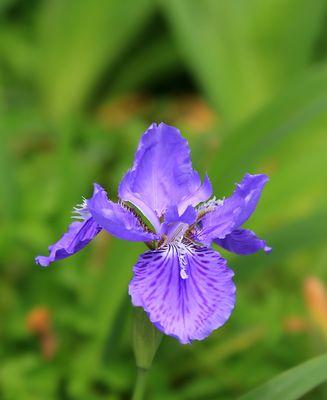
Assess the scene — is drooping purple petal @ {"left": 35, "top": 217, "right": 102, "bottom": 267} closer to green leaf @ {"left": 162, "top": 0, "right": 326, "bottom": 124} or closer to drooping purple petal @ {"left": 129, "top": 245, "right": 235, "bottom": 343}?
drooping purple petal @ {"left": 129, "top": 245, "right": 235, "bottom": 343}

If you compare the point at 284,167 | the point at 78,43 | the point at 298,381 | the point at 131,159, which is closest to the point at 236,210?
the point at 298,381

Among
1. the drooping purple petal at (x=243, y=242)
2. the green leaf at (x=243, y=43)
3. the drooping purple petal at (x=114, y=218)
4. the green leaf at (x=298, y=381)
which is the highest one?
the green leaf at (x=243, y=43)

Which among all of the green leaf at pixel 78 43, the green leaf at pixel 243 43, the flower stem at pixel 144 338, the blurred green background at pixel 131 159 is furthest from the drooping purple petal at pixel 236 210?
the green leaf at pixel 78 43

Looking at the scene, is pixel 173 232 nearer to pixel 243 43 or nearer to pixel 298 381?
pixel 298 381

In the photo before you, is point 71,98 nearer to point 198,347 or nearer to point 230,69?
point 230,69

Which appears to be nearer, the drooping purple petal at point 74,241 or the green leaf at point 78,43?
the drooping purple petal at point 74,241

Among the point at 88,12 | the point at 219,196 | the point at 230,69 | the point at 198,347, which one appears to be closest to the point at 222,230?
the point at 219,196

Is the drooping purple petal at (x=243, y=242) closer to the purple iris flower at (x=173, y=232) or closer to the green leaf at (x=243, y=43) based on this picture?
the purple iris flower at (x=173, y=232)
